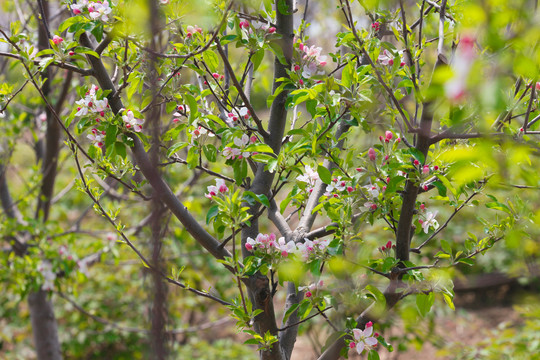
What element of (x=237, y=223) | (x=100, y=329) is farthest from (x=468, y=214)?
(x=237, y=223)

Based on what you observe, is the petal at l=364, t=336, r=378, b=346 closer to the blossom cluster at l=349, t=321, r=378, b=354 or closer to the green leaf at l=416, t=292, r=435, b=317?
the blossom cluster at l=349, t=321, r=378, b=354

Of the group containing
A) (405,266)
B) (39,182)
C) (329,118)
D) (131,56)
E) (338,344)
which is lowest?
(338,344)

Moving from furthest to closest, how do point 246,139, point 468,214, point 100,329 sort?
point 468,214, point 100,329, point 246,139

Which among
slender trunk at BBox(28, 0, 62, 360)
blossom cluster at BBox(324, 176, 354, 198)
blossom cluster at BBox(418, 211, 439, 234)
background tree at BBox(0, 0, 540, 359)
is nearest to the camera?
background tree at BBox(0, 0, 540, 359)

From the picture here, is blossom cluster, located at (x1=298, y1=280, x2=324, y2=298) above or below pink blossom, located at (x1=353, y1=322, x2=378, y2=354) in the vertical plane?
above

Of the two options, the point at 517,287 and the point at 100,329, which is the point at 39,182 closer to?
the point at 100,329

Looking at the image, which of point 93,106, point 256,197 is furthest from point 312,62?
point 93,106

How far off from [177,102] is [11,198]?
237cm

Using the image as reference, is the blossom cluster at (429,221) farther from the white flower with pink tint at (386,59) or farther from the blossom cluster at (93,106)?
the blossom cluster at (93,106)

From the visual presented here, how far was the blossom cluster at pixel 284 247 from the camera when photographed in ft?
4.58

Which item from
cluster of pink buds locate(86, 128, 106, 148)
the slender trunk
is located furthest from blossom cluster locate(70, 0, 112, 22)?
the slender trunk

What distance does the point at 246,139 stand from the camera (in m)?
1.48

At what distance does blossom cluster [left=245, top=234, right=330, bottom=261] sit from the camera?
1.40 metres

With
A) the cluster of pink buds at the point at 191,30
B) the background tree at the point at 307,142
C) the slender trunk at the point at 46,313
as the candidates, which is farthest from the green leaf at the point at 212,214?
the slender trunk at the point at 46,313
